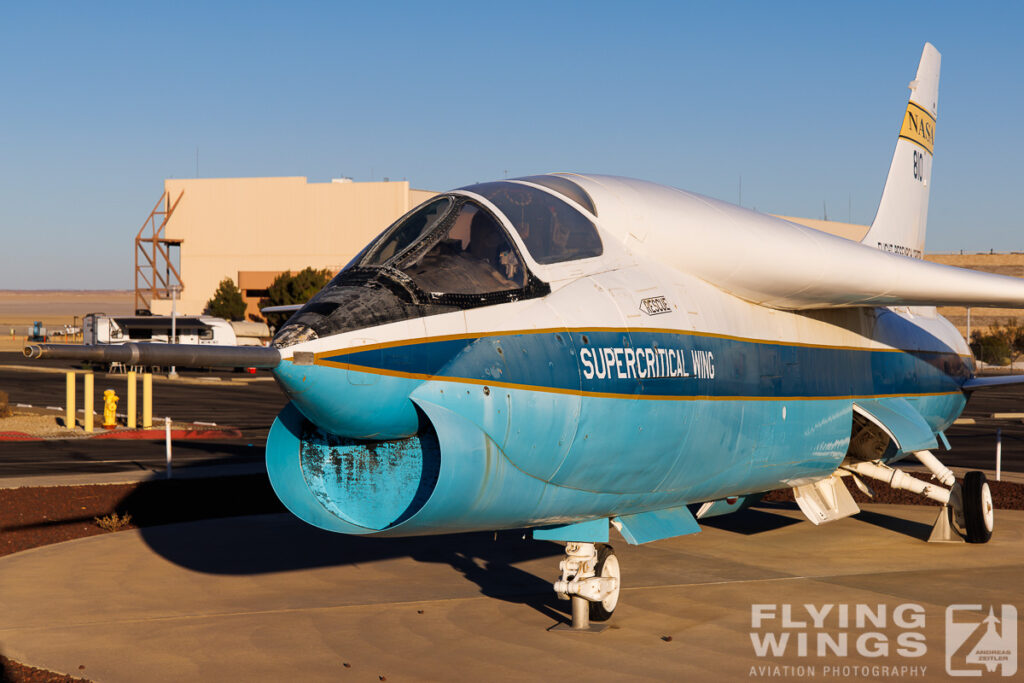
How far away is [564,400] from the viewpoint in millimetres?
7223

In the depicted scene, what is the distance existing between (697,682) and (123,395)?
3783 centimetres

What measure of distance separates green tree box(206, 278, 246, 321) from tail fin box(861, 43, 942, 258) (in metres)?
78.7

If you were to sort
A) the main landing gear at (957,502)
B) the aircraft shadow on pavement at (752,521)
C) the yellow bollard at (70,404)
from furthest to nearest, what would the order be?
the yellow bollard at (70,404) < the aircraft shadow on pavement at (752,521) < the main landing gear at (957,502)

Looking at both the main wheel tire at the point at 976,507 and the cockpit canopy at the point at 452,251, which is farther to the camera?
the main wheel tire at the point at 976,507

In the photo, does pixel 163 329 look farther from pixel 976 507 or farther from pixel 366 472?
pixel 366 472

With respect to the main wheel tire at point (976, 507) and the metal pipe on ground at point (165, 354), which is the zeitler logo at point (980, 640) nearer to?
the main wheel tire at point (976, 507)

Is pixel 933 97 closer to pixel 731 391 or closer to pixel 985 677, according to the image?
pixel 731 391

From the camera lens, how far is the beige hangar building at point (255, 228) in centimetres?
9231

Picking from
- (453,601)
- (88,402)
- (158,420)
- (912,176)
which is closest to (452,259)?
(453,601)

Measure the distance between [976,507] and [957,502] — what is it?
25cm

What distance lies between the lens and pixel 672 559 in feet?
40.6

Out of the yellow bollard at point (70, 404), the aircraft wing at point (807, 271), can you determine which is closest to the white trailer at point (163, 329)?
the yellow bollard at point (70, 404)

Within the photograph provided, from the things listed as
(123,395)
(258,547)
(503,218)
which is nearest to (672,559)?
(258,547)

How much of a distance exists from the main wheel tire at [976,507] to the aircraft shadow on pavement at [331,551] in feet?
17.8
